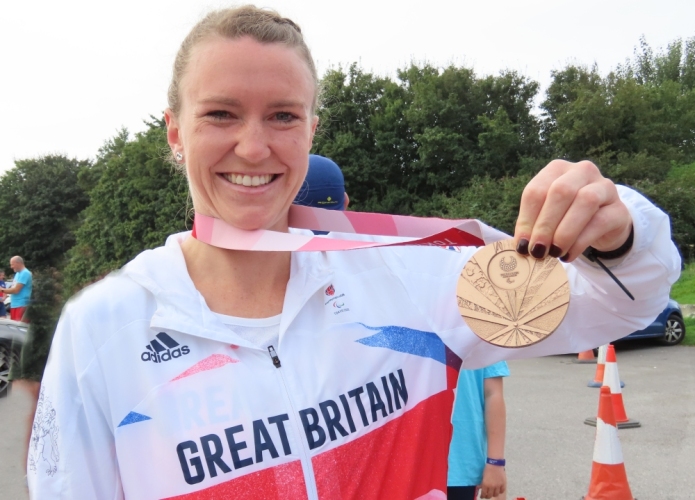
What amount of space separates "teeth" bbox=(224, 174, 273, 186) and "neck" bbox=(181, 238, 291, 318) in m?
0.17

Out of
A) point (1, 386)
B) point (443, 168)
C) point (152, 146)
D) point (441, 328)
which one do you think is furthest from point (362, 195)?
point (441, 328)

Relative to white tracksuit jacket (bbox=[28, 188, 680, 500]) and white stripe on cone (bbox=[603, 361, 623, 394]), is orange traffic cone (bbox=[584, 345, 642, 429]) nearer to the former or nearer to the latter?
white stripe on cone (bbox=[603, 361, 623, 394])

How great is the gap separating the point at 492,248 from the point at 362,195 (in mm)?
28512

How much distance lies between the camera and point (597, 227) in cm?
124

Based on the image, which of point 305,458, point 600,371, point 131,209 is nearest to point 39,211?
point 131,209

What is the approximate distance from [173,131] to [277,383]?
2.17ft

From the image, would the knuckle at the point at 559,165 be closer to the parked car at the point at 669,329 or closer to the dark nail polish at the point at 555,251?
the dark nail polish at the point at 555,251

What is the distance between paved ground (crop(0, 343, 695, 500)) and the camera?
519 centimetres

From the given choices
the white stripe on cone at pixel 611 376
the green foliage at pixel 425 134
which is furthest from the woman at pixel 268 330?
the green foliage at pixel 425 134

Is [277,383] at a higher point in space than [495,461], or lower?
higher

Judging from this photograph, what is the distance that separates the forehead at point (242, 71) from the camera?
1.41 metres

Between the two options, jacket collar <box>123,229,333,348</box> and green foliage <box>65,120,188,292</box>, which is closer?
jacket collar <box>123,229,333,348</box>

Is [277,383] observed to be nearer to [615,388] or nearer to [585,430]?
[585,430]

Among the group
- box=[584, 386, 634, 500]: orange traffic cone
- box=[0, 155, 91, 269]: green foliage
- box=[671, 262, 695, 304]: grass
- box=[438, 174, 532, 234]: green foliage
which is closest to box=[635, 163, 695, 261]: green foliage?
box=[671, 262, 695, 304]: grass
